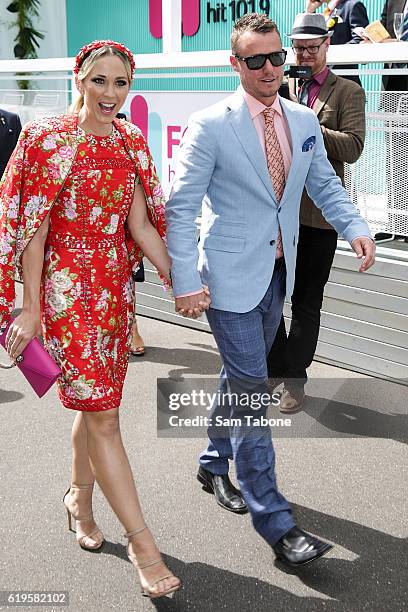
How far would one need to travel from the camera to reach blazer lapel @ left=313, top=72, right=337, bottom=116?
4.82 m

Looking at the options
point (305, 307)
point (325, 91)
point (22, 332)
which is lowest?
point (305, 307)

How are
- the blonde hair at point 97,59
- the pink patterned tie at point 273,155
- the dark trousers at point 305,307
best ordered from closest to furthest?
the blonde hair at point 97,59, the pink patterned tie at point 273,155, the dark trousers at point 305,307

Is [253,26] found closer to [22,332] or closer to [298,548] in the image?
[22,332]

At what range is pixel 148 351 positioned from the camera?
6.38 metres

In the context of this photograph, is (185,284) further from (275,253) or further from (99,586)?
(99,586)

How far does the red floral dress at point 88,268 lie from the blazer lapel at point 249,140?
438mm

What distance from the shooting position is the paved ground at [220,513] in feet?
10.7

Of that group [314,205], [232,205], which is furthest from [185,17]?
[232,205]

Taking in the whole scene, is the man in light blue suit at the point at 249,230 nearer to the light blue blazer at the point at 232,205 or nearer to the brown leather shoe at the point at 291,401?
the light blue blazer at the point at 232,205

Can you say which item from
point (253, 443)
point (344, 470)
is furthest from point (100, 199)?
point (344, 470)

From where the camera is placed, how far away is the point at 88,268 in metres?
3.20

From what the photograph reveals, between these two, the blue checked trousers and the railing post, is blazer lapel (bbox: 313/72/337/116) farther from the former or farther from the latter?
the railing post

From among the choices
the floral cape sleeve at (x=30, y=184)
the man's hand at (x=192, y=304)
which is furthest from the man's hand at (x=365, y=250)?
the floral cape sleeve at (x=30, y=184)

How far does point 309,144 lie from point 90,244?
101 cm
